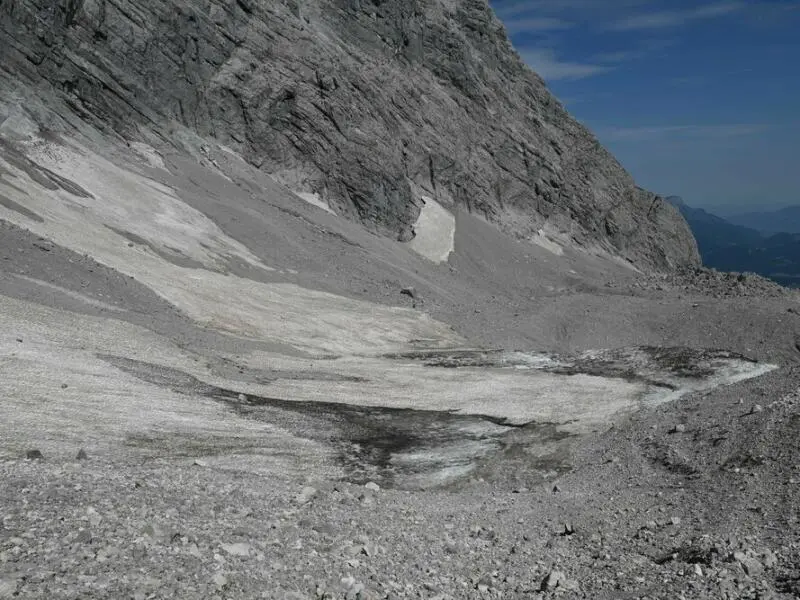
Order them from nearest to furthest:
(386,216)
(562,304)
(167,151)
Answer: (562,304), (167,151), (386,216)

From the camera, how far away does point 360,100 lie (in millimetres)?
64312

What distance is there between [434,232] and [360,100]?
1417 centimetres

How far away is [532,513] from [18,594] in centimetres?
992

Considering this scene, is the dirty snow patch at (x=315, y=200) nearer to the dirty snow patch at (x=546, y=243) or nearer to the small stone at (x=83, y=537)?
the dirty snow patch at (x=546, y=243)

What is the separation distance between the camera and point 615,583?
10.6 metres

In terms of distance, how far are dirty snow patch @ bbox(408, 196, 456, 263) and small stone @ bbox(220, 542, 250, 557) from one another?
48933mm

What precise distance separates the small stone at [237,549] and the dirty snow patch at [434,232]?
1926 inches

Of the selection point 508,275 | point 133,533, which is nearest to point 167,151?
point 508,275

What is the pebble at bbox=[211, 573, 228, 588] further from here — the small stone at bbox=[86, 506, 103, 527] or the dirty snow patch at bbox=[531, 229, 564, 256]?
the dirty snow patch at bbox=[531, 229, 564, 256]

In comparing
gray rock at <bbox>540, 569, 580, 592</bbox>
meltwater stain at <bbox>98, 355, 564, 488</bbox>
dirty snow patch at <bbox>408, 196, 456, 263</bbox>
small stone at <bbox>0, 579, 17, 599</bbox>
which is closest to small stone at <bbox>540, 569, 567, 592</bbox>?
gray rock at <bbox>540, 569, 580, 592</bbox>

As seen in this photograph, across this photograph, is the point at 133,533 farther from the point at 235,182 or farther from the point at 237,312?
the point at 235,182

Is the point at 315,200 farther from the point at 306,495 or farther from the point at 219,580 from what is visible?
the point at 219,580

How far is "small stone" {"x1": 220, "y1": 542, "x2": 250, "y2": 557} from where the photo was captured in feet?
31.8

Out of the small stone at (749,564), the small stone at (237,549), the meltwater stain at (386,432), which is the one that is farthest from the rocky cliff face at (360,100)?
the small stone at (749,564)
